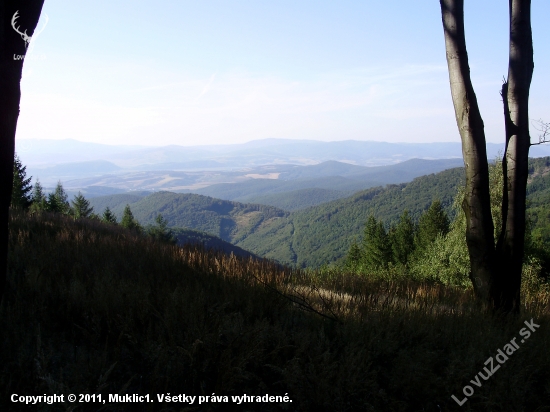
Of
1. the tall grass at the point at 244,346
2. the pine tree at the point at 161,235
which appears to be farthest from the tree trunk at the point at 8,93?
the pine tree at the point at 161,235

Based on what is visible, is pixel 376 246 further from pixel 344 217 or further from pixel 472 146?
pixel 344 217

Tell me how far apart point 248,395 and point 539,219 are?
87.2m

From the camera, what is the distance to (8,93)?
247 cm

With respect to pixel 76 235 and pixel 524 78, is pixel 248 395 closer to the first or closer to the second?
pixel 524 78

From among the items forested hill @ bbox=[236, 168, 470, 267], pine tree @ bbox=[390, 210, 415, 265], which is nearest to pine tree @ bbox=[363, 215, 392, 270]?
pine tree @ bbox=[390, 210, 415, 265]

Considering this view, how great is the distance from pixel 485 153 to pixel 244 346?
3.29m

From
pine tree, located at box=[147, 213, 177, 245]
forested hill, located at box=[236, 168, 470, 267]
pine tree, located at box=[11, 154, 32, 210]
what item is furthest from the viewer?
forested hill, located at box=[236, 168, 470, 267]

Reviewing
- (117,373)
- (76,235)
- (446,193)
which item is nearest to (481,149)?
(117,373)

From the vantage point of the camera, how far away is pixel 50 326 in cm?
295

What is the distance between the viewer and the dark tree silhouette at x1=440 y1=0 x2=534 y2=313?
4.13 meters

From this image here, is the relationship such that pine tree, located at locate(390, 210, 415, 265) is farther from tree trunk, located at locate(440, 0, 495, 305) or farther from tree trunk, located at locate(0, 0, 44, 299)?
tree trunk, located at locate(0, 0, 44, 299)

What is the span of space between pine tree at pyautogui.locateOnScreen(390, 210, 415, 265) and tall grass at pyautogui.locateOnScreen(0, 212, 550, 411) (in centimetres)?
4909

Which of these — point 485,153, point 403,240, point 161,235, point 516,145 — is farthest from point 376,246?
point 485,153

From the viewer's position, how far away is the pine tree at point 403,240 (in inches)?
2015
